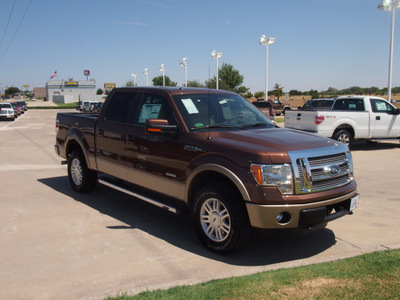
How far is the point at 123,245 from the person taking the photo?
4988mm

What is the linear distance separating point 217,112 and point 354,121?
30.8ft

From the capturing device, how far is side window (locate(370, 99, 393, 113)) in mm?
13781

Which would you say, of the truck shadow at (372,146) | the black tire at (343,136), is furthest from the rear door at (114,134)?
the truck shadow at (372,146)

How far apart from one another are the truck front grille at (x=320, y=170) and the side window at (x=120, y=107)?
2974 mm

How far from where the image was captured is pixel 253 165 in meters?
4.19

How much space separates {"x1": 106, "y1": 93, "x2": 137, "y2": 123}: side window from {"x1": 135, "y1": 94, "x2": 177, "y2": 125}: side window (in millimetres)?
271

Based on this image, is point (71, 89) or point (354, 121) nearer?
point (354, 121)

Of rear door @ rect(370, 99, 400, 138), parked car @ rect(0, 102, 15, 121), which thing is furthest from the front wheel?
parked car @ rect(0, 102, 15, 121)

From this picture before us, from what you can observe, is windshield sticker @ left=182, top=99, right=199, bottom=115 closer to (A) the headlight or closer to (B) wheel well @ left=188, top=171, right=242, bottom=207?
(B) wheel well @ left=188, top=171, right=242, bottom=207

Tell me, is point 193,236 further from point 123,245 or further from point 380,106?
point 380,106

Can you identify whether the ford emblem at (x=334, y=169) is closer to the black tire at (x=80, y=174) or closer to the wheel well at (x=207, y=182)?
the wheel well at (x=207, y=182)

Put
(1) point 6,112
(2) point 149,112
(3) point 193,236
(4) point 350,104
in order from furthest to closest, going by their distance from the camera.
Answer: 1. (1) point 6,112
2. (4) point 350,104
3. (2) point 149,112
4. (3) point 193,236

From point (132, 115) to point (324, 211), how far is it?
3.24 meters

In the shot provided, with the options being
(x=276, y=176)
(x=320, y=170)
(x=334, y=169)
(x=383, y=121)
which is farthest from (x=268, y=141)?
(x=383, y=121)
